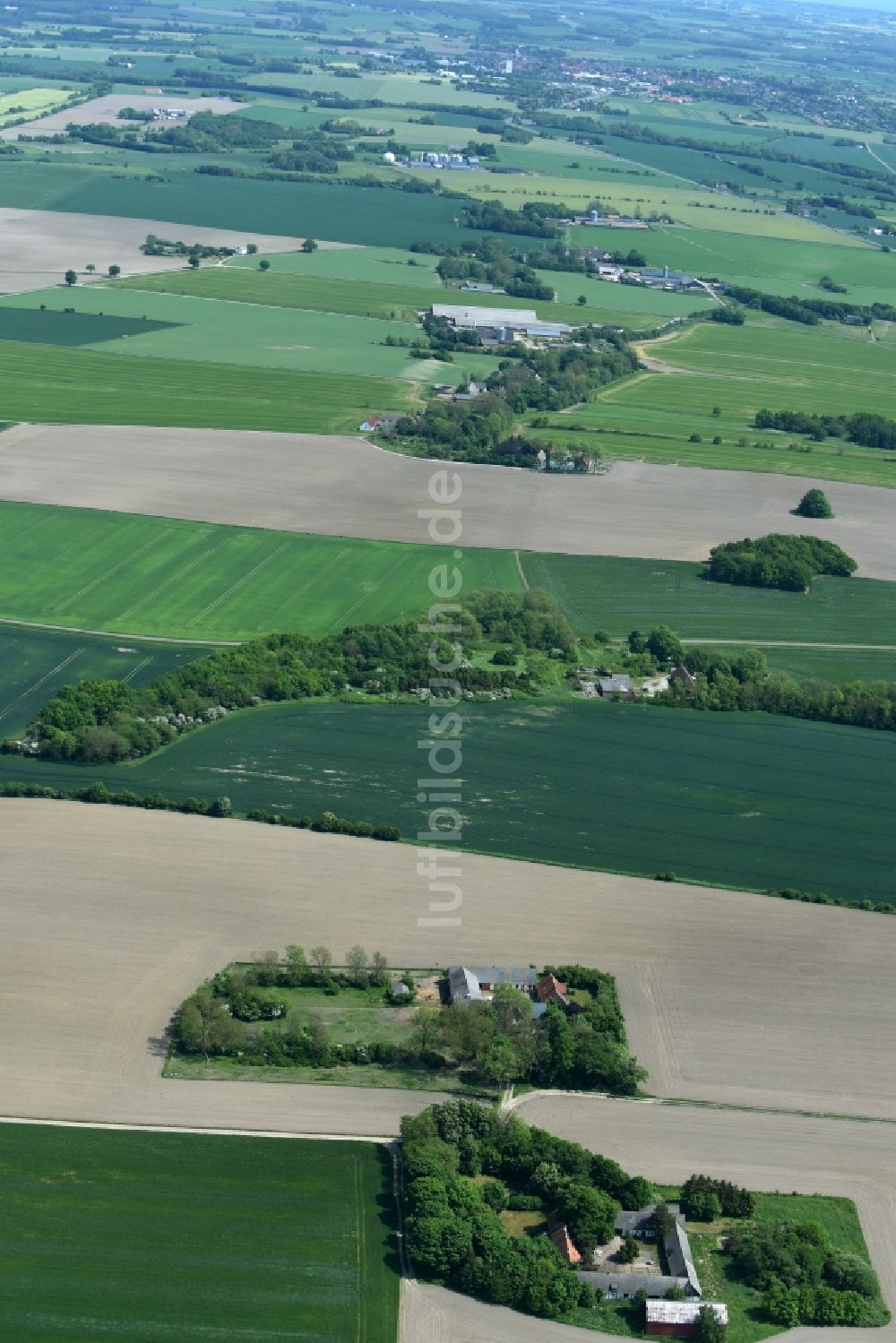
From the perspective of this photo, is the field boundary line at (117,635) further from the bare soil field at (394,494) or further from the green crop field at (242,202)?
the green crop field at (242,202)

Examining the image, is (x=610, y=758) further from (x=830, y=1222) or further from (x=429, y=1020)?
(x=830, y=1222)

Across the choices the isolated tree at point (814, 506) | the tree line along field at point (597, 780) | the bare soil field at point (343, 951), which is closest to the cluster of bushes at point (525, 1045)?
the bare soil field at point (343, 951)

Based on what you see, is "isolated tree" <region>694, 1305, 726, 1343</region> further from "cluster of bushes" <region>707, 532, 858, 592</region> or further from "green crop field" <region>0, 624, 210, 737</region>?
"cluster of bushes" <region>707, 532, 858, 592</region>

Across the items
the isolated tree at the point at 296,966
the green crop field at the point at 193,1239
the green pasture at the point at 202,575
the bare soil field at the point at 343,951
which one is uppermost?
the isolated tree at the point at 296,966

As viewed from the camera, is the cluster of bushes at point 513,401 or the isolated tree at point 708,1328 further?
the cluster of bushes at point 513,401

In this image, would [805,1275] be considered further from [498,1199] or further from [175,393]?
[175,393]

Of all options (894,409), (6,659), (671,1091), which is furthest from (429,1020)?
(894,409)

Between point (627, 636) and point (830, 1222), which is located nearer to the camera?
point (830, 1222)
